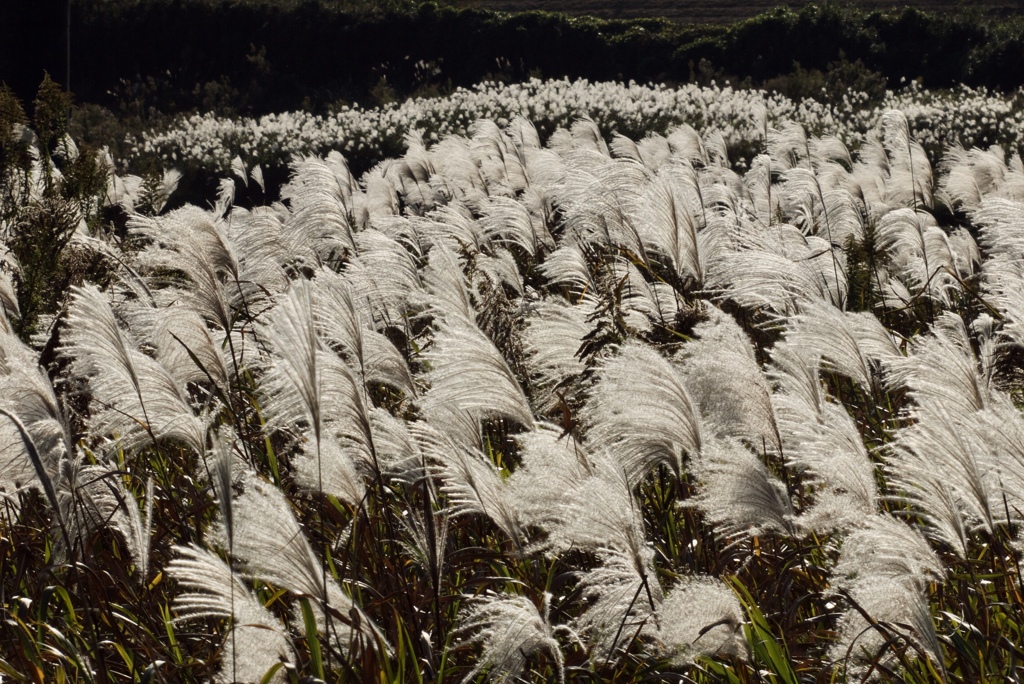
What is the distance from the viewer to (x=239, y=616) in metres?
1.87

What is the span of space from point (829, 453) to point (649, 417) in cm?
39

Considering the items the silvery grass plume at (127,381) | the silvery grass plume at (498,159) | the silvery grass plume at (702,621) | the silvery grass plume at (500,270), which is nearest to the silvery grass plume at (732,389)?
the silvery grass plume at (702,621)

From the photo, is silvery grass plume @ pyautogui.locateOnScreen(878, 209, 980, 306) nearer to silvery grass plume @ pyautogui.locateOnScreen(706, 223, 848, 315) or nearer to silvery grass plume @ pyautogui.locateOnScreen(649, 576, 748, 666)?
silvery grass plume @ pyautogui.locateOnScreen(706, 223, 848, 315)

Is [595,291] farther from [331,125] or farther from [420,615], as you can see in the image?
[331,125]

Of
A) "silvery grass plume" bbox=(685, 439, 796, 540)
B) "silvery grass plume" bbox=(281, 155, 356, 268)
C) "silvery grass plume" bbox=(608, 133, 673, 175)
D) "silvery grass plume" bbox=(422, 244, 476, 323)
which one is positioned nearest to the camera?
"silvery grass plume" bbox=(685, 439, 796, 540)

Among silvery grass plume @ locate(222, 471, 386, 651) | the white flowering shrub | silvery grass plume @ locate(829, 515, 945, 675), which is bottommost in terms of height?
the white flowering shrub

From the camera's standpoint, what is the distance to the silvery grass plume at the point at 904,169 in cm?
704

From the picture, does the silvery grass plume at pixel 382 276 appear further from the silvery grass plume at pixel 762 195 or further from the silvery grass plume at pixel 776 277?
the silvery grass plume at pixel 762 195

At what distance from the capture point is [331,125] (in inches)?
669

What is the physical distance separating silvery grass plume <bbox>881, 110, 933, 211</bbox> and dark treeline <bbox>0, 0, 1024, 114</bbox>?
1003cm

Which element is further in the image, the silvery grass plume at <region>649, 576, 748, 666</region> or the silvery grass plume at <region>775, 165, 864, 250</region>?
the silvery grass plume at <region>775, 165, 864, 250</region>

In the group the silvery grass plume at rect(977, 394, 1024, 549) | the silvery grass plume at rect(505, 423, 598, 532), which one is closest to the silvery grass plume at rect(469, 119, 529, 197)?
the silvery grass plume at rect(505, 423, 598, 532)

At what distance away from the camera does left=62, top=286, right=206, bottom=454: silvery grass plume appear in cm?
272

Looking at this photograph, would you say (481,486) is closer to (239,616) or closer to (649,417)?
(649,417)
